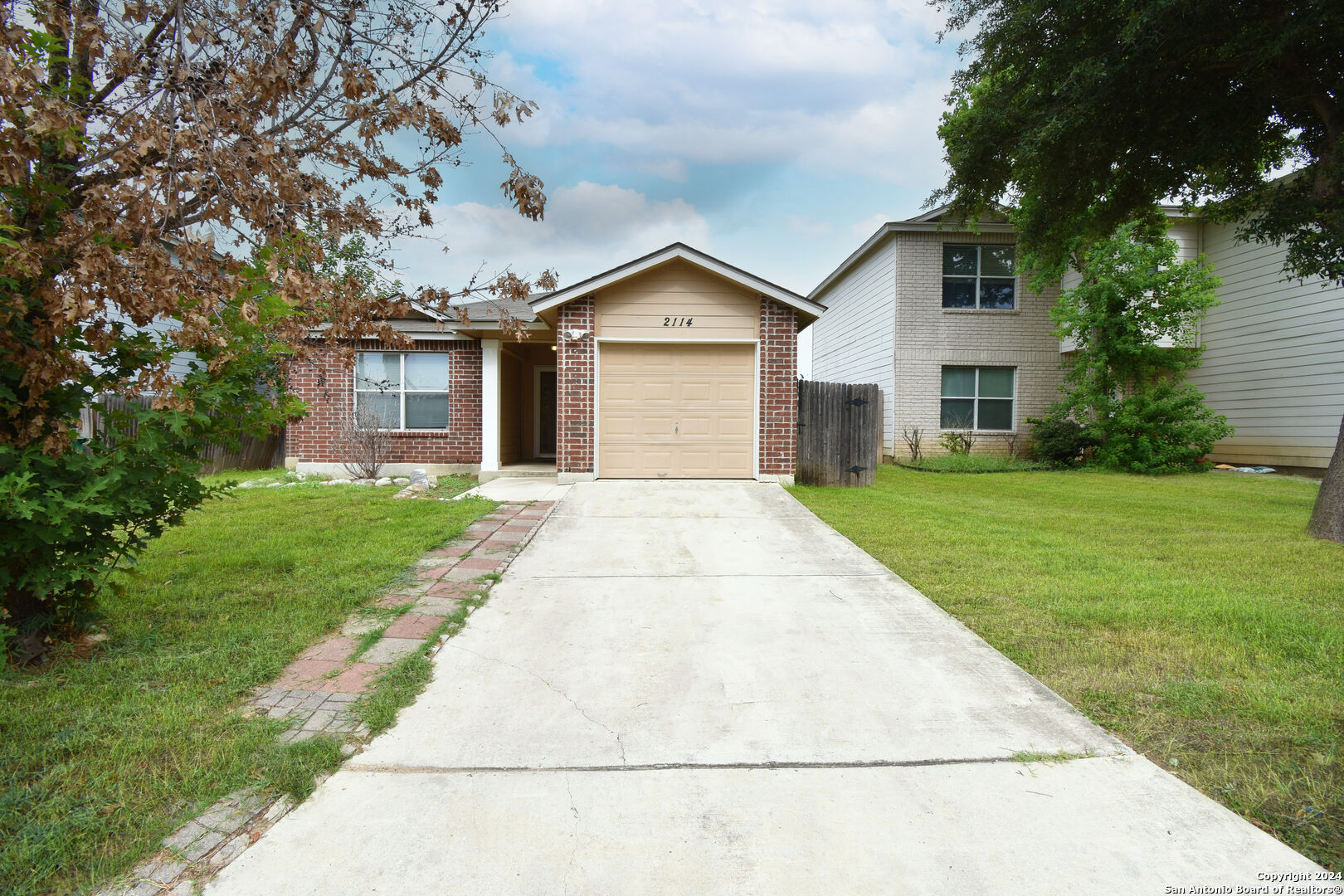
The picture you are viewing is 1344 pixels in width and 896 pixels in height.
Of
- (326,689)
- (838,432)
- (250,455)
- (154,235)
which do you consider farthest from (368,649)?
(250,455)

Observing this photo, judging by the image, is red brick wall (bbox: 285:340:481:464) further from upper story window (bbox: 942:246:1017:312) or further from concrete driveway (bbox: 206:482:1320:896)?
upper story window (bbox: 942:246:1017:312)

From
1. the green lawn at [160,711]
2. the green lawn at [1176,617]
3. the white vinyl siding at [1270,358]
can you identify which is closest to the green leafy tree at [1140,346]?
the white vinyl siding at [1270,358]

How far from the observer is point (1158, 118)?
8.63m

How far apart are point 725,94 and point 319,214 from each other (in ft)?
31.4

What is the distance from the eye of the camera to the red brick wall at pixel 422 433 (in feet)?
43.4

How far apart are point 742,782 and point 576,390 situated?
8.59 m

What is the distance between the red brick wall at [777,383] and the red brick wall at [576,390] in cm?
279

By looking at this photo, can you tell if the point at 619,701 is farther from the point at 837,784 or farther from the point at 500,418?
the point at 500,418

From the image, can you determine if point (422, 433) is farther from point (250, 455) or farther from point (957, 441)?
point (957, 441)

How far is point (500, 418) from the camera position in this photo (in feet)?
44.1

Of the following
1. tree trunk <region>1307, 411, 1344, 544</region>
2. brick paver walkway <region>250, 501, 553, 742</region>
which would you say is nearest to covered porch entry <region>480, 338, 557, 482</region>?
brick paver walkway <region>250, 501, 553, 742</region>

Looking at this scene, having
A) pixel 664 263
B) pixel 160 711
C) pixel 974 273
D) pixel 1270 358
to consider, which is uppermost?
pixel 974 273

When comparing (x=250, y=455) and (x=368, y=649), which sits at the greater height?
(x=250, y=455)

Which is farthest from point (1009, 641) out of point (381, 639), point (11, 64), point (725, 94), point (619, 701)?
point (725, 94)
